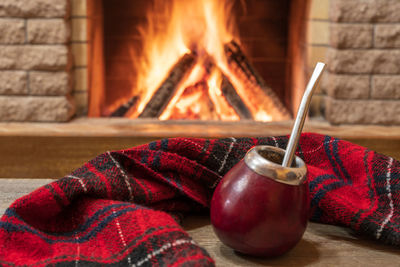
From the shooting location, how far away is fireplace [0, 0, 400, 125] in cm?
182

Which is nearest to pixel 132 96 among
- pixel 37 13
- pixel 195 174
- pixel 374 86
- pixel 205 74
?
pixel 205 74

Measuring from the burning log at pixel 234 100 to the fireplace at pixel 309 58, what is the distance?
31cm

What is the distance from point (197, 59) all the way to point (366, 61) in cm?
73

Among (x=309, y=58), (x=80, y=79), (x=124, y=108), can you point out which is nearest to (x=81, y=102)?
(x=80, y=79)

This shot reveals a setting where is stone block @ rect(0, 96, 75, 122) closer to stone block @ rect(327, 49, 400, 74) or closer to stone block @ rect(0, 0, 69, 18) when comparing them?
stone block @ rect(0, 0, 69, 18)

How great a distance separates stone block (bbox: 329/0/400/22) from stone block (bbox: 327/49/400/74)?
0.11 metres

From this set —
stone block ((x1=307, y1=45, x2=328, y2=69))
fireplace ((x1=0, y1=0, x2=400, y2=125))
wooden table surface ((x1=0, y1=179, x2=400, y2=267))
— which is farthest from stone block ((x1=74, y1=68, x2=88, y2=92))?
wooden table surface ((x1=0, y1=179, x2=400, y2=267))

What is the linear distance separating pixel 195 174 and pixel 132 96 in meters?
1.69

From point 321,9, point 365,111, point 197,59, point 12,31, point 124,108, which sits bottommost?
point 124,108

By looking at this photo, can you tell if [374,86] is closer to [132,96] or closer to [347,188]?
[132,96]

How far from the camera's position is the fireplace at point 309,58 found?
182cm

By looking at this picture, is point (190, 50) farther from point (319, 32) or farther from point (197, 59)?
point (319, 32)

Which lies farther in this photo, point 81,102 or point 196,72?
point 196,72

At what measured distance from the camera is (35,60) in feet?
6.10
